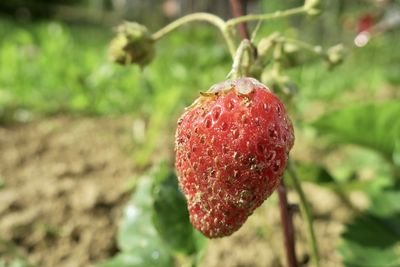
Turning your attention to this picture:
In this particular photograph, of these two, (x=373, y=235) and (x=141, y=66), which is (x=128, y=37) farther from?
(x=373, y=235)

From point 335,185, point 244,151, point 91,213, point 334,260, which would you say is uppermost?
point 244,151

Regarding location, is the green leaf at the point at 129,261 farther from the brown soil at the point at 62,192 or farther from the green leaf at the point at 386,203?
the green leaf at the point at 386,203

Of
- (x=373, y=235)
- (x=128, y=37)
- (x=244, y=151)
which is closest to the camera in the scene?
(x=244, y=151)

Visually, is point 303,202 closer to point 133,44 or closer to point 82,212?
point 133,44

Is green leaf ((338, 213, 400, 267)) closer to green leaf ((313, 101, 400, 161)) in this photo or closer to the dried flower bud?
green leaf ((313, 101, 400, 161))

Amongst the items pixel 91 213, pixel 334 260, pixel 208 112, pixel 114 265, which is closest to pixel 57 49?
pixel 91 213

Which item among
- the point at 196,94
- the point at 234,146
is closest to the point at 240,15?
the point at 234,146
